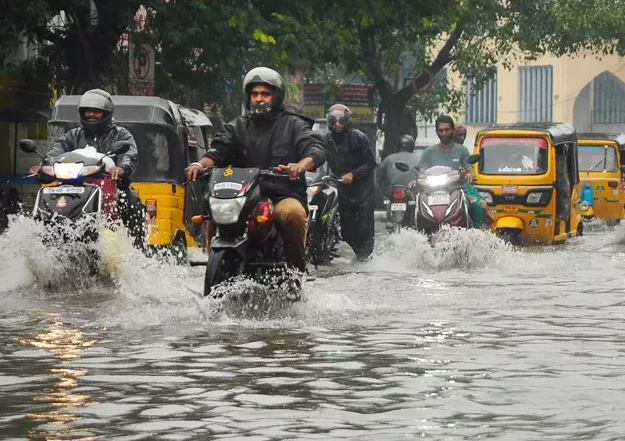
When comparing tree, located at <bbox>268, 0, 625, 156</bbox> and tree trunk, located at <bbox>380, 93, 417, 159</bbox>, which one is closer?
tree, located at <bbox>268, 0, 625, 156</bbox>

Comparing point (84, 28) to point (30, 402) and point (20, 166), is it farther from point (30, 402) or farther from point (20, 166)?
point (30, 402)

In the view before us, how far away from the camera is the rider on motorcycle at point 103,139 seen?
570 inches

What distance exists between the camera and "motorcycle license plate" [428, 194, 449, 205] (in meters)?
18.1

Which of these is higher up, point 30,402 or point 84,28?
point 84,28

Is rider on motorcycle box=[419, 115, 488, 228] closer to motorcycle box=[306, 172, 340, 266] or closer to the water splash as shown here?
the water splash

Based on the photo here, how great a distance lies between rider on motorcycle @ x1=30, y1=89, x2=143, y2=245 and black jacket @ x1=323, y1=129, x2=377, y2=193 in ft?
13.5

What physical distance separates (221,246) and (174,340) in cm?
130

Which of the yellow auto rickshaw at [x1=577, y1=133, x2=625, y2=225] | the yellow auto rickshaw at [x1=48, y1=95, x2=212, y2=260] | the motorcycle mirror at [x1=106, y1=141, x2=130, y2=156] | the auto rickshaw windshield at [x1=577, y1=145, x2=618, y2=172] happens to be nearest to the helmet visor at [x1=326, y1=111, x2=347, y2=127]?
the yellow auto rickshaw at [x1=48, y1=95, x2=212, y2=260]

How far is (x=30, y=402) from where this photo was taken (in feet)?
24.3

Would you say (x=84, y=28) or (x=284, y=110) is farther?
(x=84, y=28)

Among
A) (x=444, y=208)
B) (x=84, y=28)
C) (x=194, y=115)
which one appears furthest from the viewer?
(x=84, y=28)

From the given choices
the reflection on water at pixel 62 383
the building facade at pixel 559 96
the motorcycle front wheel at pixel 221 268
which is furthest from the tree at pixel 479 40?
the reflection on water at pixel 62 383

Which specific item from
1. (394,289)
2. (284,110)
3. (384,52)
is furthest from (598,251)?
(384,52)

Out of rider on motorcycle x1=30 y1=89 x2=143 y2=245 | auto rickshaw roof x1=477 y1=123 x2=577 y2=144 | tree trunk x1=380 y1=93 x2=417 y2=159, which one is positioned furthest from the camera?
tree trunk x1=380 y1=93 x2=417 y2=159
